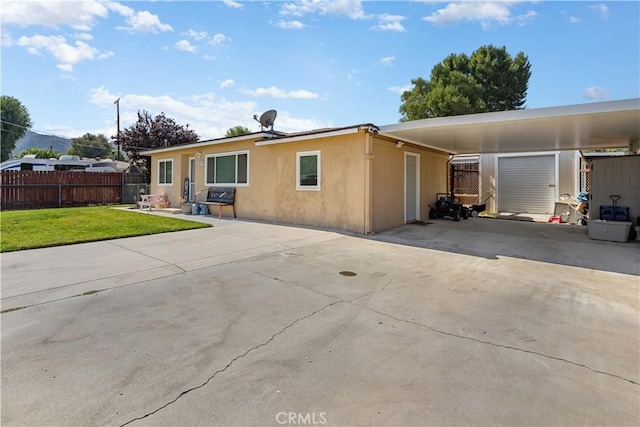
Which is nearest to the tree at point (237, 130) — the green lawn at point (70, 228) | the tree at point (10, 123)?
the green lawn at point (70, 228)

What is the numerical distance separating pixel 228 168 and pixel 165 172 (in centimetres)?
524

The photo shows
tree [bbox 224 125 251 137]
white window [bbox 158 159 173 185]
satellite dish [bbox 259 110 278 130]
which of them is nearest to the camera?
satellite dish [bbox 259 110 278 130]

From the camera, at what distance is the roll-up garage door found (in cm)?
1438

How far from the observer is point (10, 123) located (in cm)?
3956

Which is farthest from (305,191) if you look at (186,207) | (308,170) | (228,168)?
(186,207)

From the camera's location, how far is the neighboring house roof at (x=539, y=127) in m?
5.90

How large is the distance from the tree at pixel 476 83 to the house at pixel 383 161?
8427mm

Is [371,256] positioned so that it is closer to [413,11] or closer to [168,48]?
[413,11]

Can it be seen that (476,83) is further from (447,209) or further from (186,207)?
(186,207)

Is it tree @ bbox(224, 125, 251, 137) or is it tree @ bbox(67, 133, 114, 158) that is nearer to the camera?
tree @ bbox(224, 125, 251, 137)

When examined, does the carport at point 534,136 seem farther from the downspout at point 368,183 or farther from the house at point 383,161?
the downspout at point 368,183

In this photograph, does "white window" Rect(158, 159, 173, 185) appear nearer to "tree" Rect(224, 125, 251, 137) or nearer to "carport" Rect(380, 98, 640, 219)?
"carport" Rect(380, 98, 640, 219)

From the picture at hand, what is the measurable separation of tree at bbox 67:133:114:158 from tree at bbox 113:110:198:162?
43205 mm

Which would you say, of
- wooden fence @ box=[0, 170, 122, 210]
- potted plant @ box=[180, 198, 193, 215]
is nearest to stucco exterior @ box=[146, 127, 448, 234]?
potted plant @ box=[180, 198, 193, 215]
